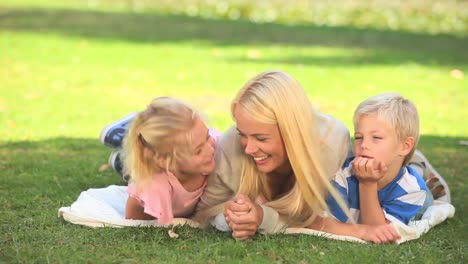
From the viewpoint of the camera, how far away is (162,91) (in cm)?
938

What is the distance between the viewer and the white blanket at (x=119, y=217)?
452 centimetres

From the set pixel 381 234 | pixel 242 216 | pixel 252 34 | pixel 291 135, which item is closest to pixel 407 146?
pixel 381 234

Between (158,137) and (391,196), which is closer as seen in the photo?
(158,137)

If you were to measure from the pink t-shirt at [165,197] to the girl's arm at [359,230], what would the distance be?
718 mm

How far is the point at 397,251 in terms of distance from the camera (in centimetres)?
427

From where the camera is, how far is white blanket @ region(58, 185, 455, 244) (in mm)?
4516

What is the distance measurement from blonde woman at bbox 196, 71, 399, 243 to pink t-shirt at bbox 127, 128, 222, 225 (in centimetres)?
10

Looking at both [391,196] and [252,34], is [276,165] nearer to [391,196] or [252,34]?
[391,196]

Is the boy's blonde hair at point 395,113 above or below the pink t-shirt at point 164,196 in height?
above

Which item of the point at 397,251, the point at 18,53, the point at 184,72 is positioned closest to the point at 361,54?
the point at 184,72

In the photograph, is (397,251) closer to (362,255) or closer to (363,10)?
(362,255)

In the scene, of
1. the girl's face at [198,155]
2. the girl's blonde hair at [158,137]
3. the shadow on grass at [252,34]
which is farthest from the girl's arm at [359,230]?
the shadow on grass at [252,34]

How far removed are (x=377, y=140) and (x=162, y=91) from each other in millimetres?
5078

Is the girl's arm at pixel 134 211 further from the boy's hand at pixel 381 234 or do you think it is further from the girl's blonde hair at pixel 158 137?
the boy's hand at pixel 381 234
